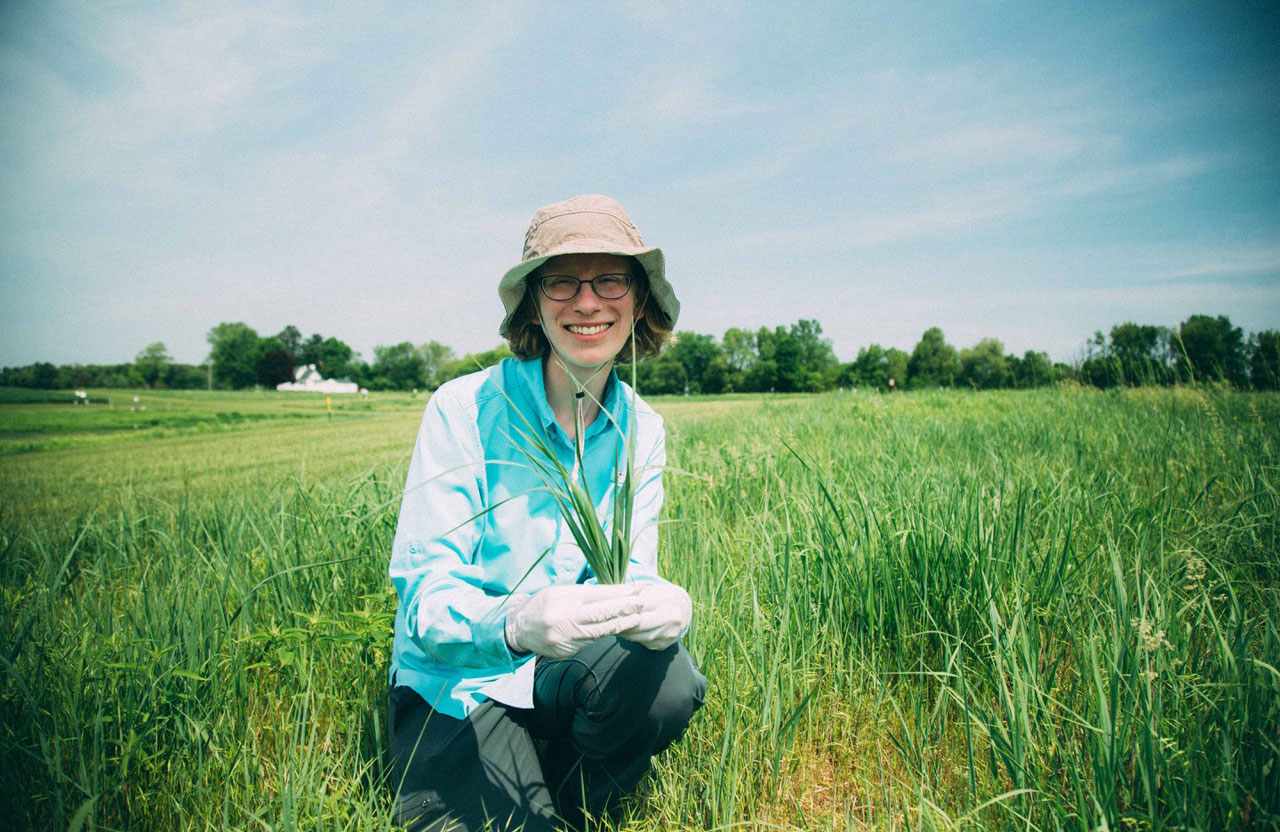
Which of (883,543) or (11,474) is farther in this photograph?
(11,474)

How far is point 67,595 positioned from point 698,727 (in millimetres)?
2976

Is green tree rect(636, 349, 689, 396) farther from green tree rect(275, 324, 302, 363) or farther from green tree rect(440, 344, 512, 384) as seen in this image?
green tree rect(275, 324, 302, 363)

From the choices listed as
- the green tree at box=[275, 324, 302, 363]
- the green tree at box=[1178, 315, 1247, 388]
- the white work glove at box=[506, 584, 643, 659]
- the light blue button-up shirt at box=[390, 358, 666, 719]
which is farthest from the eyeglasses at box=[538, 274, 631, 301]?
the green tree at box=[275, 324, 302, 363]

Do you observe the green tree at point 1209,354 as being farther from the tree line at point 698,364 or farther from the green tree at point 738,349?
the green tree at point 738,349

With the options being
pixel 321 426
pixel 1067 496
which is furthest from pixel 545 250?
pixel 321 426

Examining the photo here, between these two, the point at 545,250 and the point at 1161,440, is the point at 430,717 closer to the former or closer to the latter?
the point at 545,250

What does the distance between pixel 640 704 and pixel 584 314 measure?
109 centimetres

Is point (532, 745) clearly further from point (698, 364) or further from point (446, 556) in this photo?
point (698, 364)

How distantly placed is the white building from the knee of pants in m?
76.1

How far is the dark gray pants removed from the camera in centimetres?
144

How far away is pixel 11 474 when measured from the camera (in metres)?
7.52

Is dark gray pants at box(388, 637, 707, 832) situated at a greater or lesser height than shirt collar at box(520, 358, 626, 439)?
lesser

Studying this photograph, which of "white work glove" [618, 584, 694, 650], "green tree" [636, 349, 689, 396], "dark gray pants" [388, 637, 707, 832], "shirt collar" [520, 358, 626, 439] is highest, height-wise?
"green tree" [636, 349, 689, 396]

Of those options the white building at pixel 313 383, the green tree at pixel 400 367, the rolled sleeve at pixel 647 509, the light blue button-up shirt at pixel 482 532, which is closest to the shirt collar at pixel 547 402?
the light blue button-up shirt at pixel 482 532
